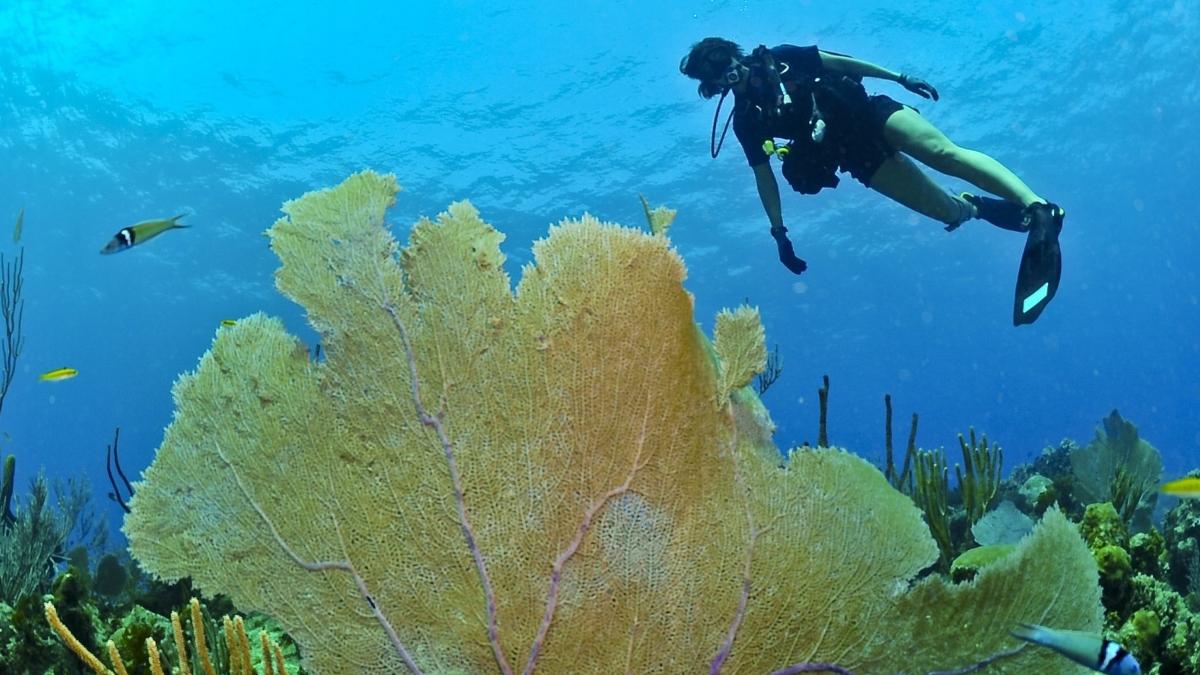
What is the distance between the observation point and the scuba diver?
6.36 meters

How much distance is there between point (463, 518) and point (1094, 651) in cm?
197

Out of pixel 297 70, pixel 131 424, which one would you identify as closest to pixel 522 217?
pixel 297 70

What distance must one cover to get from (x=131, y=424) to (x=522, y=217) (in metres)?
79.4

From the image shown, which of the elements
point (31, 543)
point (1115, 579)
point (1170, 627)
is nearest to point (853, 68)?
point (1115, 579)

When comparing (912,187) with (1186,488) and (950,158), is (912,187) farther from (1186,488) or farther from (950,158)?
(1186,488)

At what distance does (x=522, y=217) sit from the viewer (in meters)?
36.7

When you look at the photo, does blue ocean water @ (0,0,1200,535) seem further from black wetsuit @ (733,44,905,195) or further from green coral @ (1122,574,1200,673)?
green coral @ (1122,574,1200,673)

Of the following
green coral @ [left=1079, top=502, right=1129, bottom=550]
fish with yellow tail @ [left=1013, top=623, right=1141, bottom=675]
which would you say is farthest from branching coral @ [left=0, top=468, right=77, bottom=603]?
green coral @ [left=1079, top=502, right=1129, bottom=550]


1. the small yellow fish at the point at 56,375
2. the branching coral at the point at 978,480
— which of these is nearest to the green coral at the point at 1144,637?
the branching coral at the point at 978,480

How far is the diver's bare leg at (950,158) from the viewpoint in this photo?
6.27 m

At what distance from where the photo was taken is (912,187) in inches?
283

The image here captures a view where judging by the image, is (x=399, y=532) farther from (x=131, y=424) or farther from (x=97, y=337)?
(x=131, y=424)

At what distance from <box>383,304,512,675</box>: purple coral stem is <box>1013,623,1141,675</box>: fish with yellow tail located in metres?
Result: 1.71

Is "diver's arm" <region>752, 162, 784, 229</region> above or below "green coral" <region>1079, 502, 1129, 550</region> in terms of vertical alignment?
above
